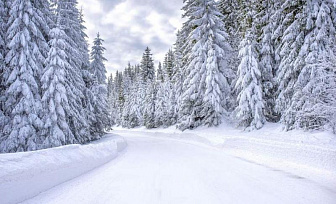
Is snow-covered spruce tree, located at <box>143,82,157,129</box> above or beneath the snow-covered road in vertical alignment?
above

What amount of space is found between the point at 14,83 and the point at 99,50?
1550cm

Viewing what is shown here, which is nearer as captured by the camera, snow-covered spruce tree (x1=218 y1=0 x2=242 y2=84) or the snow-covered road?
the snow-covered road

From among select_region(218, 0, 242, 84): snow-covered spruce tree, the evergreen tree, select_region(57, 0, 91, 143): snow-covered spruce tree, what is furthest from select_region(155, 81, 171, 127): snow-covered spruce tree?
the evergreen tree

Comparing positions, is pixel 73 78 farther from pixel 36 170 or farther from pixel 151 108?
pixel 151 108

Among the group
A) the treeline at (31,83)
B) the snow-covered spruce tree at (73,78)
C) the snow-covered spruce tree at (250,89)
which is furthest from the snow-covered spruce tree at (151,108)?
the treeline at (31,83)

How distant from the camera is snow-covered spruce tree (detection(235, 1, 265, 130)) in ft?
58.3

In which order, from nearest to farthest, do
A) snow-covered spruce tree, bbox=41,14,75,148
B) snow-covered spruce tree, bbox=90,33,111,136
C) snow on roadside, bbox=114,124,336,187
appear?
snow on roadside, bbox=114,124,336,187 < snow-covered spruce tree, bbox=41,14,75,148 < snow-covered spruce tree, bbox=90,33,111,136

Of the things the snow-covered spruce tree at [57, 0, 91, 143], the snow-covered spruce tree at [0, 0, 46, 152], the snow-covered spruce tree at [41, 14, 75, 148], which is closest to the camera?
the snow-covered spruce tree at [0, 0, 46, 152]

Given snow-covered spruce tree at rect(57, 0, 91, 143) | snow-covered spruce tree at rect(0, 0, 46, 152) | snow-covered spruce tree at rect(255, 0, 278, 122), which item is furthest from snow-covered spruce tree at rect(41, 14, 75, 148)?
snow-covered spruce tree at rect(255, 0, 278, 122)

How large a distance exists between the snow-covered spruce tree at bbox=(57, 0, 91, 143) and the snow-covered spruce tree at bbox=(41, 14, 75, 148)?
3.22 ft

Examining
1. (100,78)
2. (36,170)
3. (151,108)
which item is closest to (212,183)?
(36,170)

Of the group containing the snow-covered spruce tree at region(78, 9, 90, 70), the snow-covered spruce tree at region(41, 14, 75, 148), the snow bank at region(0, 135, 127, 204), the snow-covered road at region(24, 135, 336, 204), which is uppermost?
the snow-covered spruce tree at region(78, 9, 90, 70)

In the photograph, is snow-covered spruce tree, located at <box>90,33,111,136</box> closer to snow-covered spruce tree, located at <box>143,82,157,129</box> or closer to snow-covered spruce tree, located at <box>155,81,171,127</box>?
snow-covered spruce tree, located at <box>155,81,171,127</box>

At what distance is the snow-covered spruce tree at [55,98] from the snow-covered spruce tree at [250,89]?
13890mm
